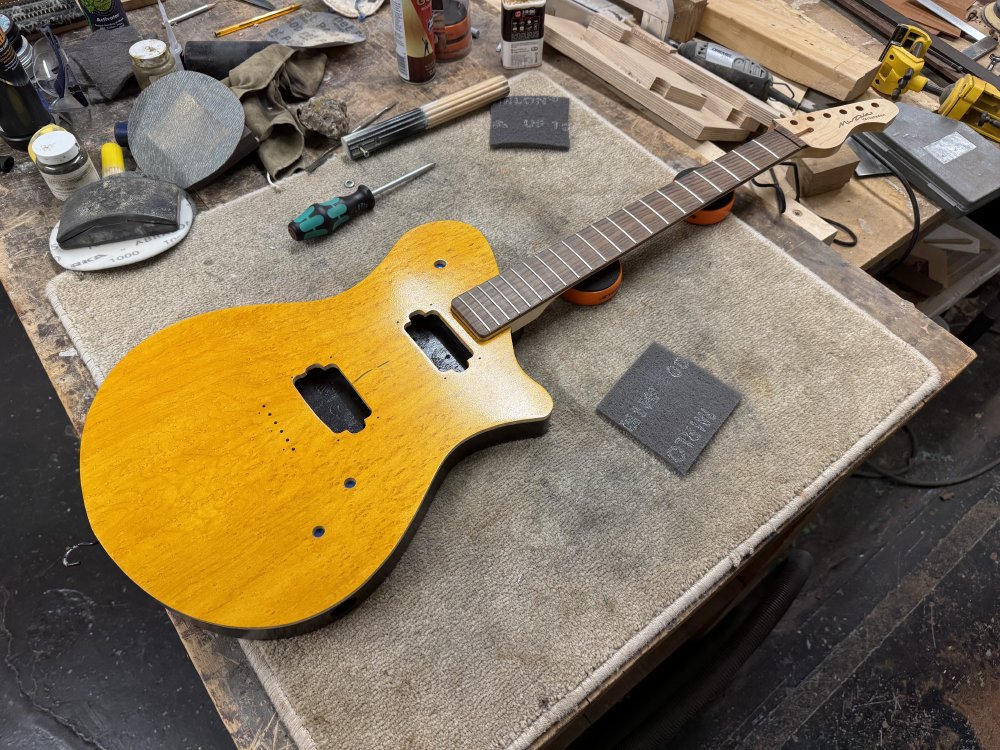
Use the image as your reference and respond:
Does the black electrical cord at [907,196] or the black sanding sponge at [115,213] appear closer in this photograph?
the black sanding sponge at [115,213]

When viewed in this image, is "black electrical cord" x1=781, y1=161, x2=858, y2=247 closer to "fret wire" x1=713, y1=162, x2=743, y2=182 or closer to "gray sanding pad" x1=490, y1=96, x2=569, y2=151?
"fret wire" x1=713, y1=162, x2=743, y2=182

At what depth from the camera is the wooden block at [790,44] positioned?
1261 millimetres

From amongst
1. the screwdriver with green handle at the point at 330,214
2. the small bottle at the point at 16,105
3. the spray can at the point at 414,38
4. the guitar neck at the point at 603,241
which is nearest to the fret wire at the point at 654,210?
the guitar neck at the point at 603,241

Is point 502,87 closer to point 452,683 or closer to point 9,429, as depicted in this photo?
point 452,683

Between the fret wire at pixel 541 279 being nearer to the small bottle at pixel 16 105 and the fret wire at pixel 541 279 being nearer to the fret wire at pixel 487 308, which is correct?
the fret wire at pixel 487 308

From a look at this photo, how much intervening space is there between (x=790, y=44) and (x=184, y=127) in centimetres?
121

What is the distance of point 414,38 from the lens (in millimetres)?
1227

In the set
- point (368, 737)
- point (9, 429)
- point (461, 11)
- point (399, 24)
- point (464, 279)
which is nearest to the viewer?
point (368, 737)

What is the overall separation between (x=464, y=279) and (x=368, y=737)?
60 centimetres

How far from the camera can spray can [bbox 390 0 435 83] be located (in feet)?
3.88

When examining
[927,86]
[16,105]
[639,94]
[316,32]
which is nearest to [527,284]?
[639,94]

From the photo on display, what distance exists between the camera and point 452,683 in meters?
0.71

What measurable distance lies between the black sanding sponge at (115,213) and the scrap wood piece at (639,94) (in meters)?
0.86

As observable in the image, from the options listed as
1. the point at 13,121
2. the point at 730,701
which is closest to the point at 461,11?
the point at 13,121
